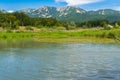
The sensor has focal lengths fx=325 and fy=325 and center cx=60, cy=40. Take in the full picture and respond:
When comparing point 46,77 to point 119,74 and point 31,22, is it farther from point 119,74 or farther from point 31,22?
point 31,22

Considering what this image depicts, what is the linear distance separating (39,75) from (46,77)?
104 cm

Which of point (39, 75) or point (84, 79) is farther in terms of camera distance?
point (39, 75)

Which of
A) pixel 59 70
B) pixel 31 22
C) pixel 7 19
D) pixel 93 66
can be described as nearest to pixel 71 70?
pixel 59 70

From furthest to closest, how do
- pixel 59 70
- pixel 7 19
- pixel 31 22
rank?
1. pixel 31 22
2. pixel 7 19
3. pixel 59 70

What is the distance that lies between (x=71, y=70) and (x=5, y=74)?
576cm

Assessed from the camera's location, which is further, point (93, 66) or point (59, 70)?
point (93, 66)

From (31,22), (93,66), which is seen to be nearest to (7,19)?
(31,22)

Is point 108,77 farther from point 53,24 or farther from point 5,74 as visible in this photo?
point 53,24

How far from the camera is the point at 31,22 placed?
157 metres

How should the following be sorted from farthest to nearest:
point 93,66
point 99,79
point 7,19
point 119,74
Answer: point 7,19
point 93,66
point 119,74
point 99,79

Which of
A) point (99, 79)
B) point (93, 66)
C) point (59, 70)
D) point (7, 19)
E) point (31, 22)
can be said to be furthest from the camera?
point (31, 22)

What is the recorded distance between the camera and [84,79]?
23391 mm

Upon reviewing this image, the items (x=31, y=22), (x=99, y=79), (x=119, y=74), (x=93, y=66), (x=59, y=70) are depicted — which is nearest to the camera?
(x=99, y=79)

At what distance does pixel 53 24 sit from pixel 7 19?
90.6ft
